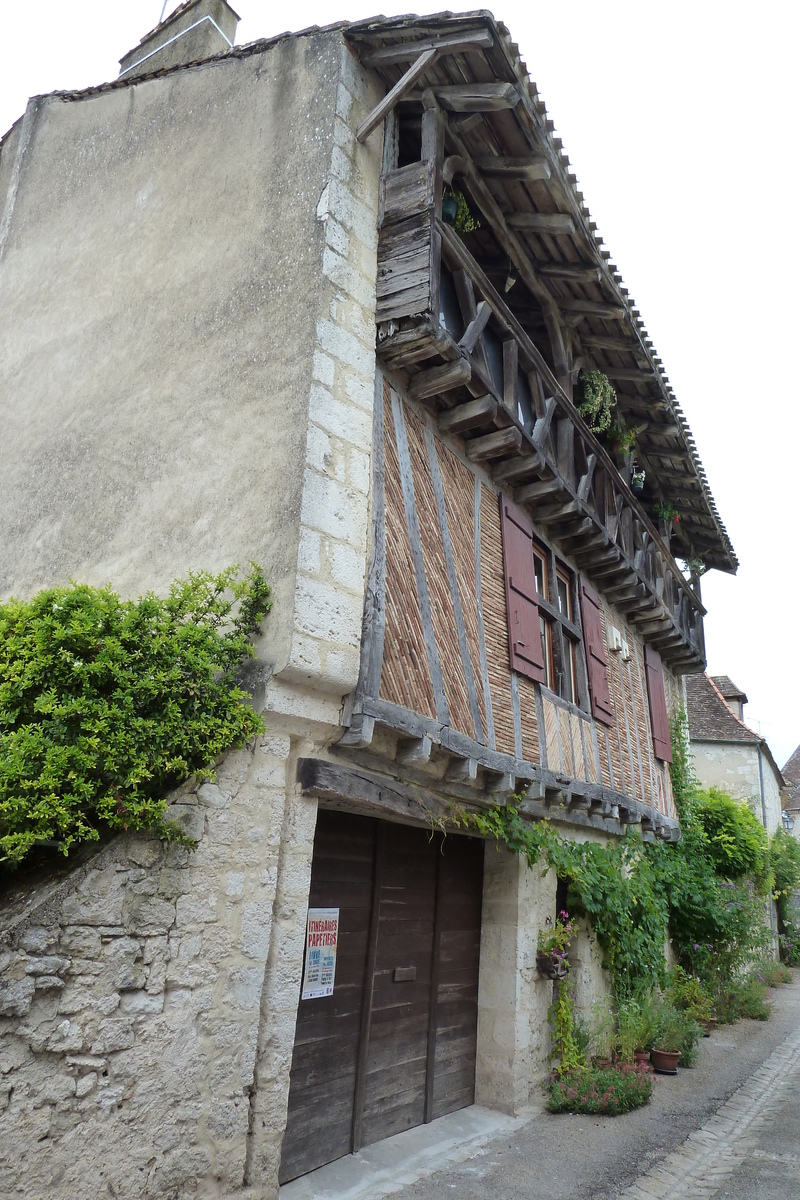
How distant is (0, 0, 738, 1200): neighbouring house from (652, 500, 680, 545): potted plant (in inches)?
125

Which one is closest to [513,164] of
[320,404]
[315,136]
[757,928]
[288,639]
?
[315,136]

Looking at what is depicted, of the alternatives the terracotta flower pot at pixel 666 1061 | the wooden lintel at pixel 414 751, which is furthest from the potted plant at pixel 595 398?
the terracotta flower pot at pixel 666 1061

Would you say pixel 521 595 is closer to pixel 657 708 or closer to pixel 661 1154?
pixel 661 1154

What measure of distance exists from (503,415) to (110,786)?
3.55 meters

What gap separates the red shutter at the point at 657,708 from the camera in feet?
30.2

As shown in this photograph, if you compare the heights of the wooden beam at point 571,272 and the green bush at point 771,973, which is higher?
the wooden beam at point 571,272

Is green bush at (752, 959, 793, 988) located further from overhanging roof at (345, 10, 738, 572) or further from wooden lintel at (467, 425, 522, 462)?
wooden lintel at (467, 425, 522, 462)

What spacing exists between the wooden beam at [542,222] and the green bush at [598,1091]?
630cm

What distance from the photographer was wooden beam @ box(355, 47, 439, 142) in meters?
4.79

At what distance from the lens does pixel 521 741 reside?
18.4ft

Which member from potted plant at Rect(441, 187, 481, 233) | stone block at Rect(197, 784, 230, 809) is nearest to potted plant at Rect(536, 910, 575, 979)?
stone block at Rect(197, 784, 230, 809)

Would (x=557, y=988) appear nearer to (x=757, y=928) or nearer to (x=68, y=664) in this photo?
(x=68, y=664)

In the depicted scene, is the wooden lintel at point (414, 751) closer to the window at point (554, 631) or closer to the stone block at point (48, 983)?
the stone block at point (48, 983)

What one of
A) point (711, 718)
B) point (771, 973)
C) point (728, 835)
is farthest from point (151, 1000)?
point (711, 718)
